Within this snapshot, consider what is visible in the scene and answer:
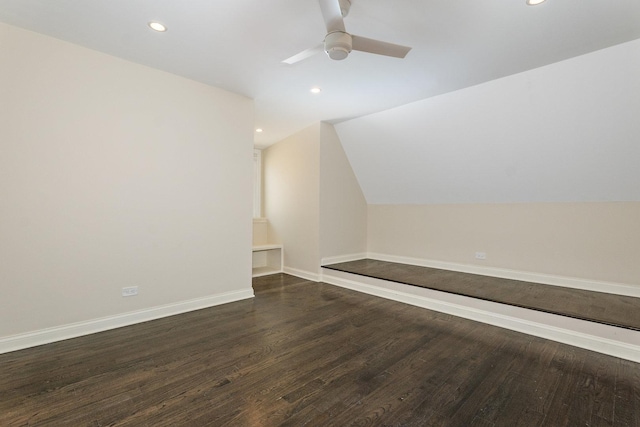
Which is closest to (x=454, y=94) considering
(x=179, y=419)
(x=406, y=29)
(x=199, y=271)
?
(x=406, y=29)

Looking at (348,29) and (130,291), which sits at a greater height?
(348,29)

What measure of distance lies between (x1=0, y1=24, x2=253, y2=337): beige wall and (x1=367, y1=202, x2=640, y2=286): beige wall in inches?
126

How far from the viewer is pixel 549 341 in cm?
282

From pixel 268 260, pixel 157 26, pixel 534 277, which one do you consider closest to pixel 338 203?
pixel 268 260

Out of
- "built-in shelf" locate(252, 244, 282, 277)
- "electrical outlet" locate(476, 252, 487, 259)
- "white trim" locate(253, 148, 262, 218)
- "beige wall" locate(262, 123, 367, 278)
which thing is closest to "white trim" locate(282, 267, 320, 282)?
"beige wall" locate(262, 123, 367, 278)

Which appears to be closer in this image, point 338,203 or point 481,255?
point 481,255

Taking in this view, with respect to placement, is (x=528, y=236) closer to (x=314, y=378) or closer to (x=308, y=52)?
(x=314, y=378)

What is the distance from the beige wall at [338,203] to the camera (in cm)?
512

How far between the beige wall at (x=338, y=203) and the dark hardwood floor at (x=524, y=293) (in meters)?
0.54

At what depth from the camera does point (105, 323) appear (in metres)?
3.04

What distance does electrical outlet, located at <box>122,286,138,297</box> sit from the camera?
3.16 metres

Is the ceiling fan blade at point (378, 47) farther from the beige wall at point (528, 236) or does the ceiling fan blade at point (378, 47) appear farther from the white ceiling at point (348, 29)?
the beige wall at point (528, 236)

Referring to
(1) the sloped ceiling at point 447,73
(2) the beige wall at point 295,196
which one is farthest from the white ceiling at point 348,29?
(2) the beige wall at point 295,196

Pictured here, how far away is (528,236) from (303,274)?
3.58 meters
